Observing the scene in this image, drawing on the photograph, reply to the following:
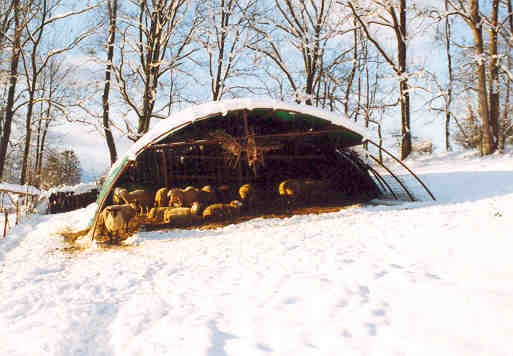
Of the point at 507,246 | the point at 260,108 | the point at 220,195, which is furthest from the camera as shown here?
the point at 220,195

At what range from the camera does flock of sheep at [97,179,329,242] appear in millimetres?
7555

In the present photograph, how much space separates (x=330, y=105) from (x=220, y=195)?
16586 millimetres

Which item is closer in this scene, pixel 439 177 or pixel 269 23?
pixel 439 177

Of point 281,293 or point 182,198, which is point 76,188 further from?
point 281,293

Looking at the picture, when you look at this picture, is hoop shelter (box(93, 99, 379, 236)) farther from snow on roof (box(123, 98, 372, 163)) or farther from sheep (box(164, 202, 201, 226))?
sheep (box(164, 202, 201, 226))

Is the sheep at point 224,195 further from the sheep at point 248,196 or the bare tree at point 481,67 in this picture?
the bare tree at point 481,67

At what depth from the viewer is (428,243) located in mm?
4707

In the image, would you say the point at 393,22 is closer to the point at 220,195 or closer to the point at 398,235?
the point at 220,195

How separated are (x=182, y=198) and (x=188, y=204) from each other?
27cm

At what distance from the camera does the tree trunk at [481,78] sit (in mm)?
13445

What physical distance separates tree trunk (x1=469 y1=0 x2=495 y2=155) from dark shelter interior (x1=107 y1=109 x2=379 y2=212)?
23.2 ft

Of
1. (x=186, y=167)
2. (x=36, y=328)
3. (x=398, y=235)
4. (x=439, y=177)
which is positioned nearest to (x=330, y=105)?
(x=439, y=177)

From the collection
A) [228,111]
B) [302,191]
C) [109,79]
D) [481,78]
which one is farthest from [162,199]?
[481,78]

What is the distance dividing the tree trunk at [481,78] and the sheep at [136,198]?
1491 centimetres
